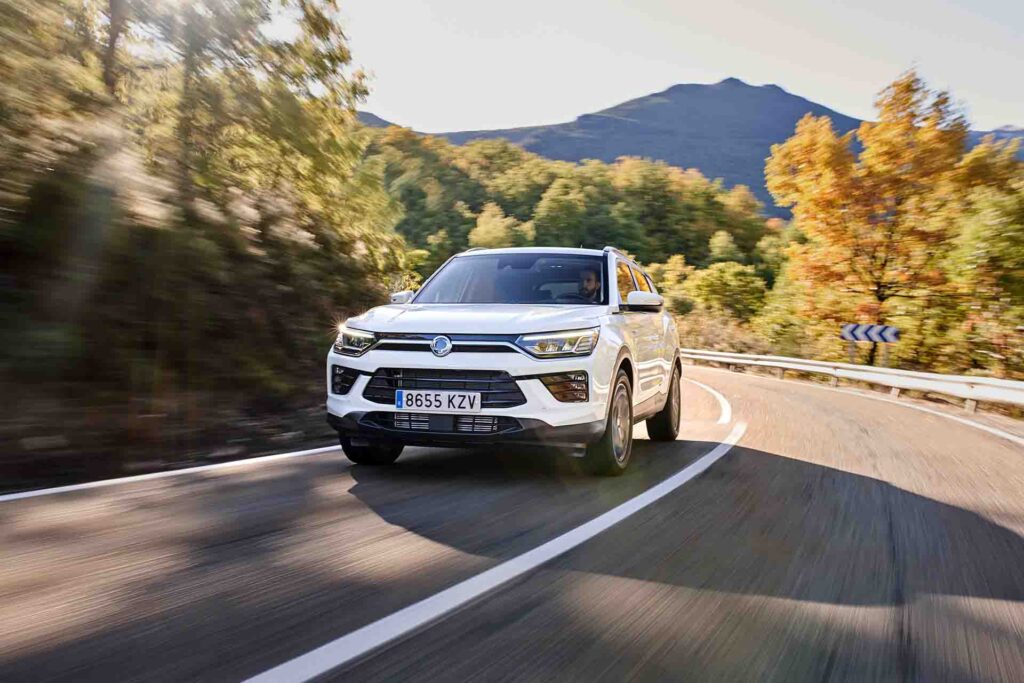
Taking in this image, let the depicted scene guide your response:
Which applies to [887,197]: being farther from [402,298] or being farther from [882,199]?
[402,298]

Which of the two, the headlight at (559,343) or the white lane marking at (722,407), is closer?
the headlight at (559,343)

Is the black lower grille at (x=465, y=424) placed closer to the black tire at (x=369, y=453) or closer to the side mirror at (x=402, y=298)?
the black tire at (x=369, y=453)

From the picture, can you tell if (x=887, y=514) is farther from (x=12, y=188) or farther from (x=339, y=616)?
(x=12, y=188)

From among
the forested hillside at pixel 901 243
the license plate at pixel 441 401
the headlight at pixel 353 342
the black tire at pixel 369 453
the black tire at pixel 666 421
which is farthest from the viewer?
the forested hillside at pixel 901 243

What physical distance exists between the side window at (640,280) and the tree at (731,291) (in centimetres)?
4950

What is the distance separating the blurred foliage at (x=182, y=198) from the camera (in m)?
6.88

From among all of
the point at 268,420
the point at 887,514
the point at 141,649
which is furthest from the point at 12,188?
the point at 887,514

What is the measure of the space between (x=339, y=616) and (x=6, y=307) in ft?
16.2

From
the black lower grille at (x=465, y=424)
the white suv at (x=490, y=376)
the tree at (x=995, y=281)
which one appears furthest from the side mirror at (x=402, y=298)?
the tree at (x=995, y=281)

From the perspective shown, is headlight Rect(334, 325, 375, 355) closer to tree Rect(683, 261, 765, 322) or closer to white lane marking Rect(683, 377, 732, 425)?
white lane marking Rect(683, 377, 732, 425)

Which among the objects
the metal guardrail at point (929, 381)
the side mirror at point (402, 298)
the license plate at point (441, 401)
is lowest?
the metal guardrail at point (929, 381)

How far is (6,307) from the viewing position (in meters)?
6.57

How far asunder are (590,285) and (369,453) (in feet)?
7.27

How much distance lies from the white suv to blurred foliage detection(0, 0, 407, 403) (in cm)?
273
